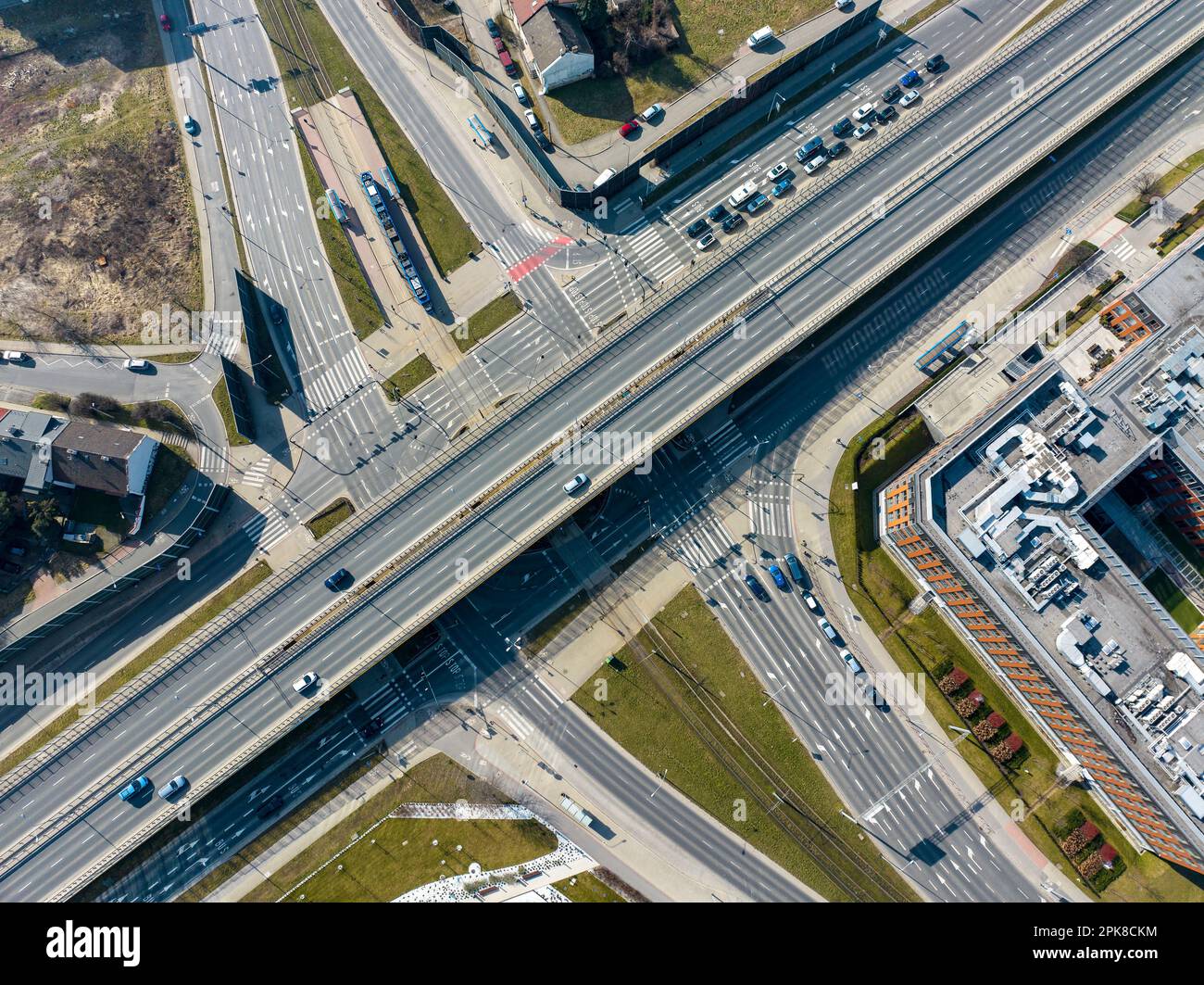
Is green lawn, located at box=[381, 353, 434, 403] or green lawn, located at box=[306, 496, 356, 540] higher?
green lawn, located at box=[381, 353, 434, 403]

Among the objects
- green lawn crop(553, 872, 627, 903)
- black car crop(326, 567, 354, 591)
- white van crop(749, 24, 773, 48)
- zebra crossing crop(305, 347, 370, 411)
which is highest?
white van crop(749, 24, 773, 48)

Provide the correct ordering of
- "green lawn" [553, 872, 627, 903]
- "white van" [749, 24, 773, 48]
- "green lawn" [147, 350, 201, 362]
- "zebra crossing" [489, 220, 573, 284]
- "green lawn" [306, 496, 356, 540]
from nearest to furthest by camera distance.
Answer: "green lawn" [553, 872, 627, 903] < "green lawn" [306, 496, 356, 540] < "green lawn" [147, 350, 201, 362] < "zebra crossing" [489, 220, 573, 284] < "white van" [749, 24, 773, 48]

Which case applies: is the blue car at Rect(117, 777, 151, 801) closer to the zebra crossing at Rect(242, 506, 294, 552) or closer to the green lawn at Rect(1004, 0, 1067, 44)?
the zebra crossing at Rect(242, 506, 294, 552)

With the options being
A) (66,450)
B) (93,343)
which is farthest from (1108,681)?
(93,343)

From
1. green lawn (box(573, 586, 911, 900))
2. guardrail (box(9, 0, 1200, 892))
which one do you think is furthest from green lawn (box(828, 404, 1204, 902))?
guardrail (box(9, 0, 1200, 892))

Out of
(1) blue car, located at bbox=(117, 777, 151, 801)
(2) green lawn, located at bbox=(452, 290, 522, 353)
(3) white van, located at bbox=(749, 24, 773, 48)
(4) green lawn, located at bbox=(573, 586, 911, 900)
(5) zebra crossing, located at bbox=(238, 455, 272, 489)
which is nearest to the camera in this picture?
(1) blue car, located at bbox=(117, 777, 151, 801)

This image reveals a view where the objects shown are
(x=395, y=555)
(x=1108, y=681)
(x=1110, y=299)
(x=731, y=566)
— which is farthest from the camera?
(x=1110, y=299)

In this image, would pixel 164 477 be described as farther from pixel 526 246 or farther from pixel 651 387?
pixel 651 387

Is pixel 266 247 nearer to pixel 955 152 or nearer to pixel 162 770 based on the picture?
pixel 162 770
